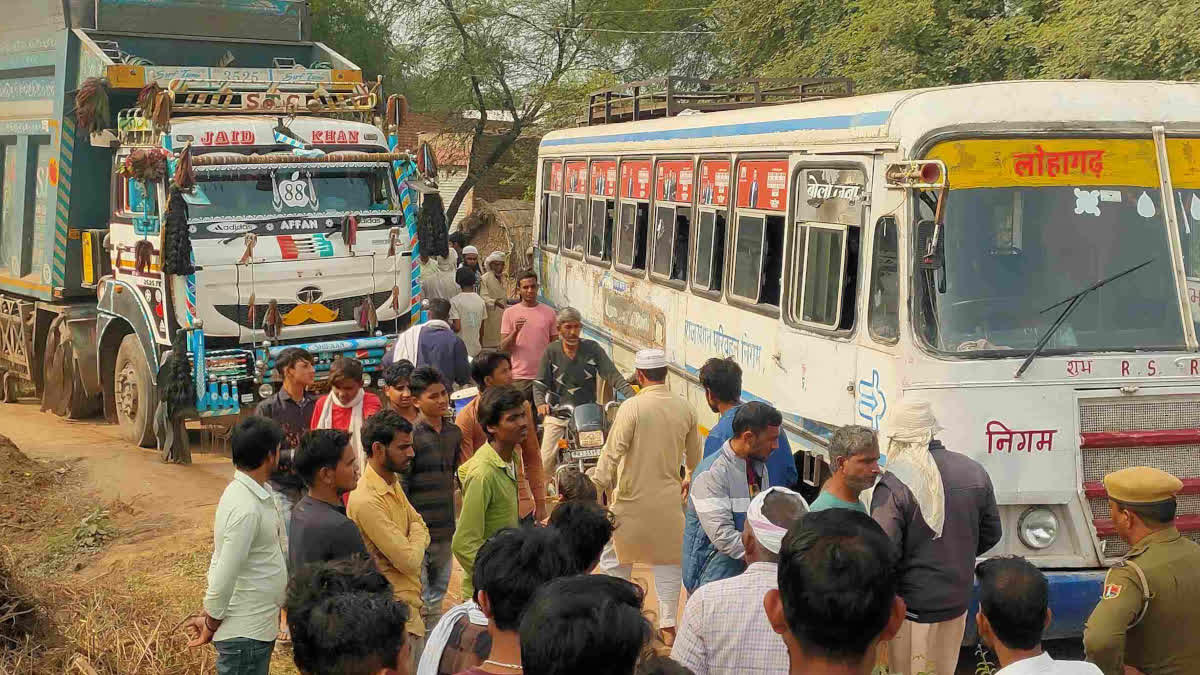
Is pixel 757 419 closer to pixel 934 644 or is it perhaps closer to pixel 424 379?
pixel 934 644

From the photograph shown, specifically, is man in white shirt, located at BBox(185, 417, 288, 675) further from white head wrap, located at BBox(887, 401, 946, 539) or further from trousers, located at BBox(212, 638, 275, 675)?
white head wrap, located at BBox(887, 401, 946, 539)

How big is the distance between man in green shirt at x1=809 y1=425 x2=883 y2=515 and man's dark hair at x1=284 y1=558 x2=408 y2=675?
2.28m

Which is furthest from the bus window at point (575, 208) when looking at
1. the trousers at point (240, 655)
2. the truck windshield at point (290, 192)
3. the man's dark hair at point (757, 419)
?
the trousers at point (240, 655)

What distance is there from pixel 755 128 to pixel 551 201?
6312 mm

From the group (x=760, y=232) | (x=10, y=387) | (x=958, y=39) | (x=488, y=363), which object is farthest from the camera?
(x=958, y=39)

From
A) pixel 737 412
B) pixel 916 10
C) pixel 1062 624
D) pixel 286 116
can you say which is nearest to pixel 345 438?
pixel 737 412

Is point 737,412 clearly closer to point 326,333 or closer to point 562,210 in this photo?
point 326,333

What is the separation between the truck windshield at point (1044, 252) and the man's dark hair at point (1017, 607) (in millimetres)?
2822

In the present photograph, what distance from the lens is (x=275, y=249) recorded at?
38.8 ft

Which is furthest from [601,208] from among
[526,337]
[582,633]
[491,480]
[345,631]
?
[582,633]

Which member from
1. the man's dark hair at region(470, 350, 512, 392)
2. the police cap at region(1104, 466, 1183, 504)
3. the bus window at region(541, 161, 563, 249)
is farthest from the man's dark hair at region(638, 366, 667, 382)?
the bus window at region(541, 161, 563, 249)

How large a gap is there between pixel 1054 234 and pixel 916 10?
1132 cm

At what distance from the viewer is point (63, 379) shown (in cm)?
1468

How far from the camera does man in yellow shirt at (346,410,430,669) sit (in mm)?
5312
